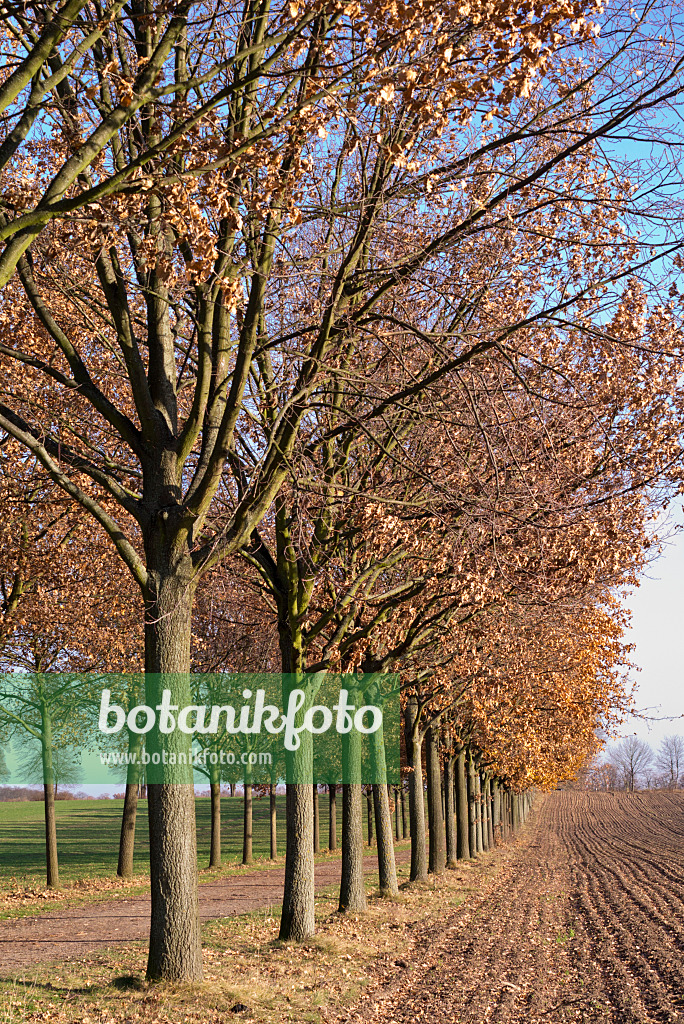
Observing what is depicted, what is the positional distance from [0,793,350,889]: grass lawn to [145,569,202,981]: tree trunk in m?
13.9

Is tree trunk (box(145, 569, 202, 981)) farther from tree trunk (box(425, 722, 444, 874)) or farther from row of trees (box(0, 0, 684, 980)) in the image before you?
tree trunk (box(425, 722, 444, 874))

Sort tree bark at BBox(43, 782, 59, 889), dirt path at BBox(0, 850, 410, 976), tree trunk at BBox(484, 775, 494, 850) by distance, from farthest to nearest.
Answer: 1. tree trunk at BBox(484, 775, 494, 850)
2. tree bark at BBox(43, 782, 59, 889)
3. dirt path at BBox(0, 850, 410, 976)

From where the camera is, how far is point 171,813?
8125 mm

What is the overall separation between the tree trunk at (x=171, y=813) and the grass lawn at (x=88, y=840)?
1393 centimetres

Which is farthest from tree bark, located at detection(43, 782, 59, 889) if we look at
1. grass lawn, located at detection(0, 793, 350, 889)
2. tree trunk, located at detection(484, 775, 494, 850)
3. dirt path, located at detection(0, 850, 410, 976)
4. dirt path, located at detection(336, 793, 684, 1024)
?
tree trunk, located at detection(484, 775, 494, 850)

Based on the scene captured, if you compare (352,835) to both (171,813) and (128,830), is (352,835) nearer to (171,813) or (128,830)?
(171,813)

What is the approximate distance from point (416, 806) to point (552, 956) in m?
8.87

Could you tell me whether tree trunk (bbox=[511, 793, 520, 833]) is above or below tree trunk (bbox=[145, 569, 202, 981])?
below

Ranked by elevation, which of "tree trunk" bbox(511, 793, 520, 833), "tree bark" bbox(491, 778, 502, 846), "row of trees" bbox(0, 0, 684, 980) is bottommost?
"tree trunk" bbox(511, 793, 520, 833)

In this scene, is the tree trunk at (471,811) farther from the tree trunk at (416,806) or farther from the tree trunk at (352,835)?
the tree trunk at (352,835)

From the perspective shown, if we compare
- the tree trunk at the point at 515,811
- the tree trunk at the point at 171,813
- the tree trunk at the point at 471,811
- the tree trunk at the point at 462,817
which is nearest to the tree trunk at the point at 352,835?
the tree trunk at the point at 171,813

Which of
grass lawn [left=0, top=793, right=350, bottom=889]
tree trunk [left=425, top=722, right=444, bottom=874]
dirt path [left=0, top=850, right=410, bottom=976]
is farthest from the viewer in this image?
grass lawn [left=0, top=793, right=350, bottom=889]

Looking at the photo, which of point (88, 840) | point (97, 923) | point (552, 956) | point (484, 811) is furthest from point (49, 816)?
point (484, 811)

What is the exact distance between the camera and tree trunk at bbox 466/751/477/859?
3367 centimetres
